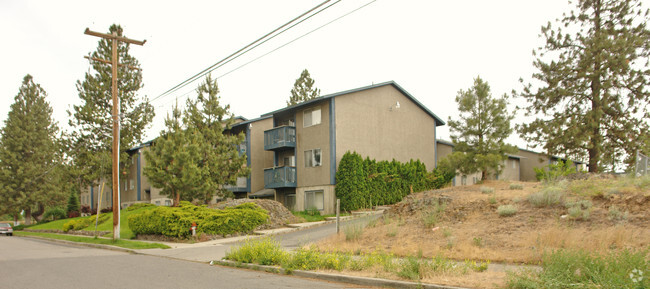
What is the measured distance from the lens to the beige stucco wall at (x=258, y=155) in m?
35.2

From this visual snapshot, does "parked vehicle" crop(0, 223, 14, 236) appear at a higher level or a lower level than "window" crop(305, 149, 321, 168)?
lower

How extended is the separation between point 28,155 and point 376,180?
42.9 m

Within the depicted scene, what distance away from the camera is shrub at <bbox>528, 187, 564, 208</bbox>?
13977 millimetres

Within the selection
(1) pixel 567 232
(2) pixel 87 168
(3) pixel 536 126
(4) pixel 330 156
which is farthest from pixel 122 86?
(1) pixel 567 232

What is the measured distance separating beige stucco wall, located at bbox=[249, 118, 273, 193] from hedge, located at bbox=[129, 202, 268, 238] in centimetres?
1232

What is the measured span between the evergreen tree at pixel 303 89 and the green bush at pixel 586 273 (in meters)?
49.3

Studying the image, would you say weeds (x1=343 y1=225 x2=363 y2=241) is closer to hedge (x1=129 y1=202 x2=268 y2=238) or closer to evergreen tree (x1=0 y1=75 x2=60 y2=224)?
hedge (x1=129 y1=202 x2=268 y2=238)

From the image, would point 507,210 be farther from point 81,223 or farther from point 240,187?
point 81,223

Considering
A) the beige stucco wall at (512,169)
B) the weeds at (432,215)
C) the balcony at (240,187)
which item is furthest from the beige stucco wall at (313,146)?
the beige stucco wall at (512,169)

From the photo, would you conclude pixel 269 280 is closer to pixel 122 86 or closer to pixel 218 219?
pixel 218 219

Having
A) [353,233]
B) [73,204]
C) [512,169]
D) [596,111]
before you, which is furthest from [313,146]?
[73,204]

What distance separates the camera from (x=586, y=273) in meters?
6.93

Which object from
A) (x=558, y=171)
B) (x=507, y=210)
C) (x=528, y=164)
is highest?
(x=528, y=164)

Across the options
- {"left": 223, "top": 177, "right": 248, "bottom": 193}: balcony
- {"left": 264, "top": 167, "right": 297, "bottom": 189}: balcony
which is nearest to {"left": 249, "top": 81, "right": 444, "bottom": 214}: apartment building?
{"left": 264, "top": 167, "right": 297, "bottom": 189}: balcony
